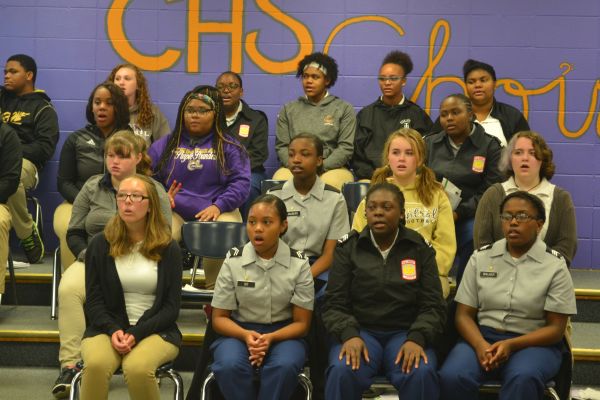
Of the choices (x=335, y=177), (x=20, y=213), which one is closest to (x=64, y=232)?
(x=20, y=213)

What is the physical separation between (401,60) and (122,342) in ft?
10.4

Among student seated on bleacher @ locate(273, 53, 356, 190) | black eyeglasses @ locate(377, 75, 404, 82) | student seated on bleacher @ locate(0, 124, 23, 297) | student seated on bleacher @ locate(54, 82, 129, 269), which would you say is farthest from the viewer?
black eyeglasses @ locate(377, 75, 404, 82)

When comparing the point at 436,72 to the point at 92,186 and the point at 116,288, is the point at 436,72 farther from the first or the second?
the point at 116,288

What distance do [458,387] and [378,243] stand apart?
69 cm

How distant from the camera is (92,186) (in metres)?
4.77

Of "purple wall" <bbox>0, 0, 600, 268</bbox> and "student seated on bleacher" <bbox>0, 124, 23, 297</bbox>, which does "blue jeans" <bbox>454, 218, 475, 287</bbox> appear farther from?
"student seated on bleacher" <bbox>0, 124, 23, 297</bbox>

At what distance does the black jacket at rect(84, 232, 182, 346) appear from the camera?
394 cm

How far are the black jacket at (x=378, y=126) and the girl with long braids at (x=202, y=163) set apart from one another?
3.18 ft

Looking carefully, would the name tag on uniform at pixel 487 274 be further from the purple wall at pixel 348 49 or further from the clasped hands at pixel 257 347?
the purple wall at pixel 348 49

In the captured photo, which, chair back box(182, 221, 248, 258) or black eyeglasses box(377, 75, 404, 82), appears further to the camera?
black eyeglasses box(377, 75, 404, 82)

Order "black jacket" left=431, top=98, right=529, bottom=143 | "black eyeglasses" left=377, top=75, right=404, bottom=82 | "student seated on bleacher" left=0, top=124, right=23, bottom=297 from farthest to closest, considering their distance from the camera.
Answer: "black eyeglasses" left=377, top=75, right=404, bottom=82 < "black jacket" left=431, top=98, right=529, bottom=143 < "student seated on bleacher" left=0, top=124, right=23, bottom=297

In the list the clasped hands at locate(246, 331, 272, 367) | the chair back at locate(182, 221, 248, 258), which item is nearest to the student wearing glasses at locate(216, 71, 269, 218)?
the chair back at locate(182, 221, 248, 258)

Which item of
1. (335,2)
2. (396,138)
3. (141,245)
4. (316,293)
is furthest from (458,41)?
(141,245)

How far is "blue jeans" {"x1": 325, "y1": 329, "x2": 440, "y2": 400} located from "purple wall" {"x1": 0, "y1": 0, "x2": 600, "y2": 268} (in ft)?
9.77
